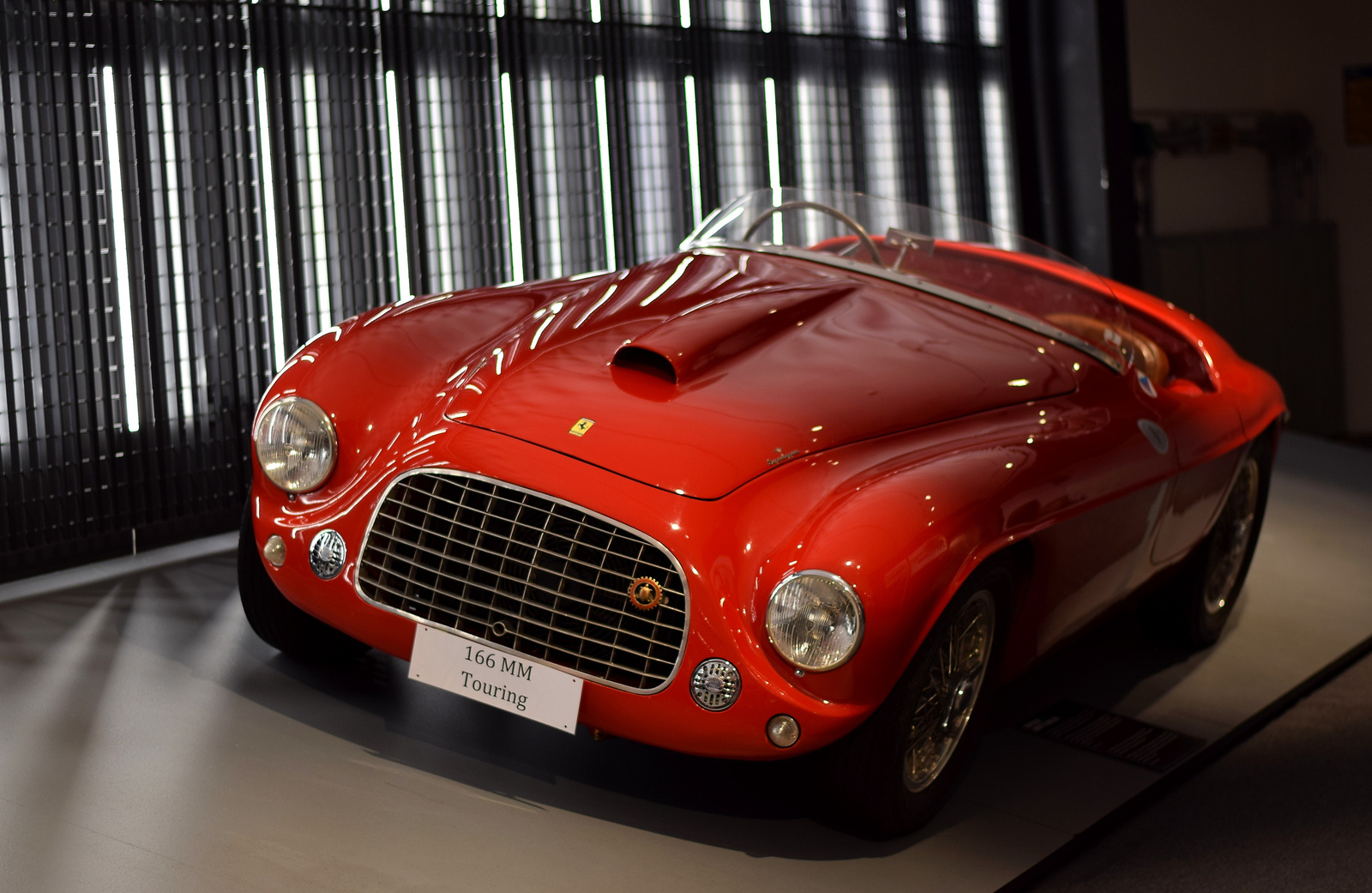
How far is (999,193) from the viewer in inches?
307

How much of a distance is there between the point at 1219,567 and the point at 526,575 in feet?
6.96

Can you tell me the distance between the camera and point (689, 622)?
215cm

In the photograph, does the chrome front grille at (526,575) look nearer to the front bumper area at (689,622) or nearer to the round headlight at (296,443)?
the front bumper area at (689,622)

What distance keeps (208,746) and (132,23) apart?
7.68 ft

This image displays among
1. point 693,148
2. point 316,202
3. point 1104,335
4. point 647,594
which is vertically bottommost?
point 647,594

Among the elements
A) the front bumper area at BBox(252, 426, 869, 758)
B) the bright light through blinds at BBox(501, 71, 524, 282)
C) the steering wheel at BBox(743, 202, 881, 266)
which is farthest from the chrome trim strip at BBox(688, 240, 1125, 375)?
the bright light through blinds at BBox(501, 71, 524, 282)

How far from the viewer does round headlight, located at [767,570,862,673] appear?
6.88 ft

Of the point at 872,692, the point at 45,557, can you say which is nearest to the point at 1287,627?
the point at 872,692

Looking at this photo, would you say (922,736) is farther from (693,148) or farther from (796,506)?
(693,148)

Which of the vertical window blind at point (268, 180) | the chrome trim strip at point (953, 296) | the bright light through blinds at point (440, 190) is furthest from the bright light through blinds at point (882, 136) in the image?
the chrome trim strip at point (953, 296)

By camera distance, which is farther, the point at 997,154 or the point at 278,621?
the point at 997,154

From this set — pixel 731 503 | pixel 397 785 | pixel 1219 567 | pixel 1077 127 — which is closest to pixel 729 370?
pixel 731 503

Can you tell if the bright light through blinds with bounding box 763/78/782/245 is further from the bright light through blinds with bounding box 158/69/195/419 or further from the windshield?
the bright light through blinds with bounding box 158/69/195/419

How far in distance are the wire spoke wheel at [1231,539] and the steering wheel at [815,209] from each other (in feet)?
3.72
